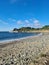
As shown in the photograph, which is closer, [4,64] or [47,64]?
[4,64]

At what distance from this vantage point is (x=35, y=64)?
9227 mm

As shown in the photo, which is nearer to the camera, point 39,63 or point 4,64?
point 4,64

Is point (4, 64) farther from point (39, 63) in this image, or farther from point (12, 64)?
point (39, 63)

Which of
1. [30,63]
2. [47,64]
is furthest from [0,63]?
[47,64]

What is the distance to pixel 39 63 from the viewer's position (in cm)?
948

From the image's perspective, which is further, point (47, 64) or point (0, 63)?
point (47, 64)

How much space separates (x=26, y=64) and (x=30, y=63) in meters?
0.34

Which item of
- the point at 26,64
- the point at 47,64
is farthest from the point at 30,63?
the point at 47,64

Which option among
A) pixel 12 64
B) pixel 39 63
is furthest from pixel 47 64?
pixel 12 64

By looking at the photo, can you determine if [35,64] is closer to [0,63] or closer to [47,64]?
[47,64]

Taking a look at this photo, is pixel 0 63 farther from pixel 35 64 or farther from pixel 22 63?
pixel 35 64

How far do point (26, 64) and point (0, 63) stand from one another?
156 centimetres

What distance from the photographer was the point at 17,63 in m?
9.20

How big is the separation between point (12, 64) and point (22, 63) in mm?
652
